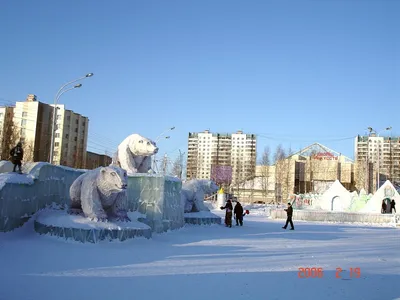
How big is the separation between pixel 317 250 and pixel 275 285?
456 centimetres

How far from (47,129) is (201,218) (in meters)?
48.2

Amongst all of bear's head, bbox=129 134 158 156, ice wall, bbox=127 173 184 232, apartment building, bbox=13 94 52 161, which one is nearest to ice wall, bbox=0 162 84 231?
bear's head, bbox=129 134 158 156

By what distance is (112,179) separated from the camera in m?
10.2

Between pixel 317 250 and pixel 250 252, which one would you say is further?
pixel 317 250


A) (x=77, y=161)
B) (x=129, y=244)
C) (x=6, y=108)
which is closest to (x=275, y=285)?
(x=129, y=244)

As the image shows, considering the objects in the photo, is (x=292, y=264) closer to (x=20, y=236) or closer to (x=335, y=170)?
(x=20, y=236)

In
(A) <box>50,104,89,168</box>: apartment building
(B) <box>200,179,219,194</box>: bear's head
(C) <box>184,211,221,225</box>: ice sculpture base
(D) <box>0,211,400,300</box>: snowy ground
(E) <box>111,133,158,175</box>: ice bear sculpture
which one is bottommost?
(D) <box>0,211,400,300</box>: snowy ground

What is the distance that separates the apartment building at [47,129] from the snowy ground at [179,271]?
149ft

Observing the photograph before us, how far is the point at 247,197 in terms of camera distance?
2474 inches

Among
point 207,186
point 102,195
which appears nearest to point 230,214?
point 207,186

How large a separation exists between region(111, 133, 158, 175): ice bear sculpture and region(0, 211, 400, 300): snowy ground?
14.2 feet

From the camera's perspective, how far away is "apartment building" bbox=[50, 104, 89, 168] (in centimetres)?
6141

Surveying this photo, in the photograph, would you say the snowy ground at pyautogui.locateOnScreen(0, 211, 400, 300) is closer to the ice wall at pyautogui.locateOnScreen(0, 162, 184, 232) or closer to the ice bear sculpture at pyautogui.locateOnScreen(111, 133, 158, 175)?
the ice wall at pyautogui.locateOnScreen(0, 162, 184, 232)
